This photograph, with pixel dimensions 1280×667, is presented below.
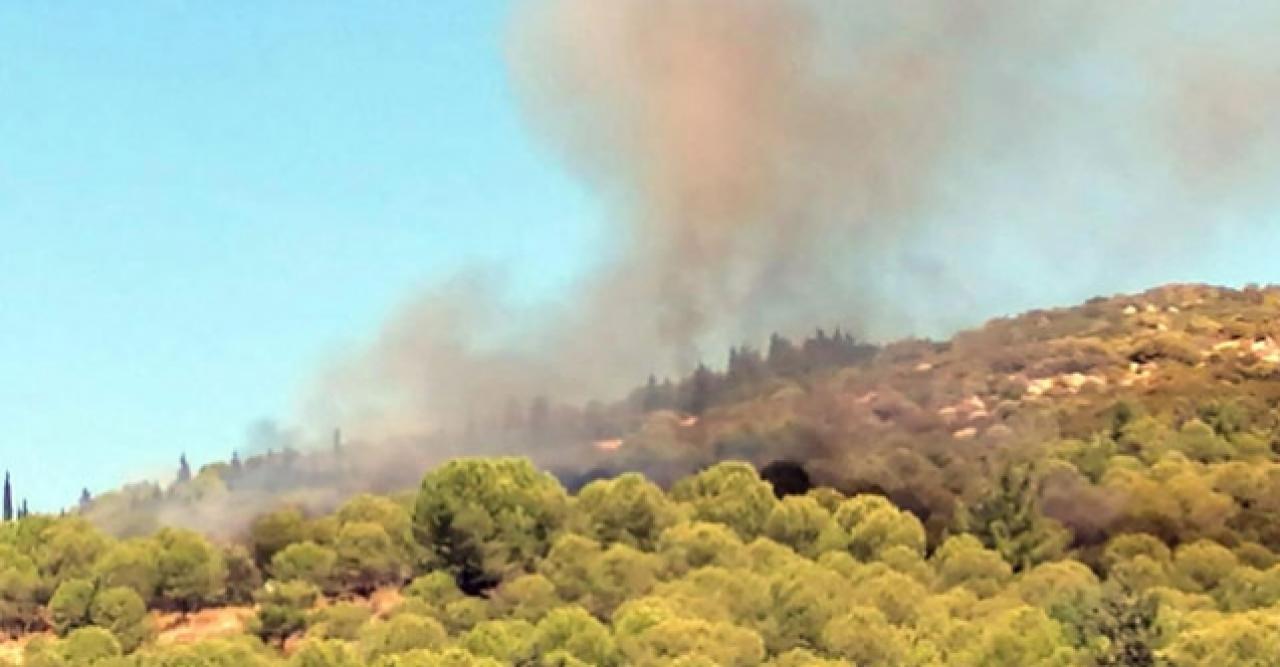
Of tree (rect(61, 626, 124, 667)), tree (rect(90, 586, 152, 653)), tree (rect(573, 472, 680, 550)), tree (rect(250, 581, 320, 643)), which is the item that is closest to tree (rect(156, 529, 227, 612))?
tree (rect(90, 586, 152, 653))

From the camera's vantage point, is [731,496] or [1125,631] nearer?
[1125,631]

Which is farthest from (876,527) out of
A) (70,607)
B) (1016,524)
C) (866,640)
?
(70,607)

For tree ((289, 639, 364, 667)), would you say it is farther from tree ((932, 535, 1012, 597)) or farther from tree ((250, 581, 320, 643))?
tree ((932, 535, 1012, 597))

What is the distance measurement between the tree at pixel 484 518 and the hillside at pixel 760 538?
6.0 inches

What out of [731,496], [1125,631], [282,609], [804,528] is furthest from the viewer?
[731,496]

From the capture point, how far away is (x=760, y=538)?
9631 centimetres

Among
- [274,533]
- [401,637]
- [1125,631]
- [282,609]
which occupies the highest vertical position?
[274,533]

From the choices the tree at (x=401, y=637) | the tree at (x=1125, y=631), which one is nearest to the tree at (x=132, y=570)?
the tree at (x=401, y=637)

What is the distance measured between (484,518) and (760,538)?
13.5 m

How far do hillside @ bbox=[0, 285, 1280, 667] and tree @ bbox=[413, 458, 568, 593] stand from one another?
0.15m

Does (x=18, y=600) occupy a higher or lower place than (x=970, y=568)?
higher

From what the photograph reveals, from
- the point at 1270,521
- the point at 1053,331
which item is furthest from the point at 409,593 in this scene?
the point at 1053,331

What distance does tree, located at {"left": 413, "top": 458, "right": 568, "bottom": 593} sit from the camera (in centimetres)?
9738

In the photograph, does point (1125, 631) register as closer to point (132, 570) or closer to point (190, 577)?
point (190, 577)
